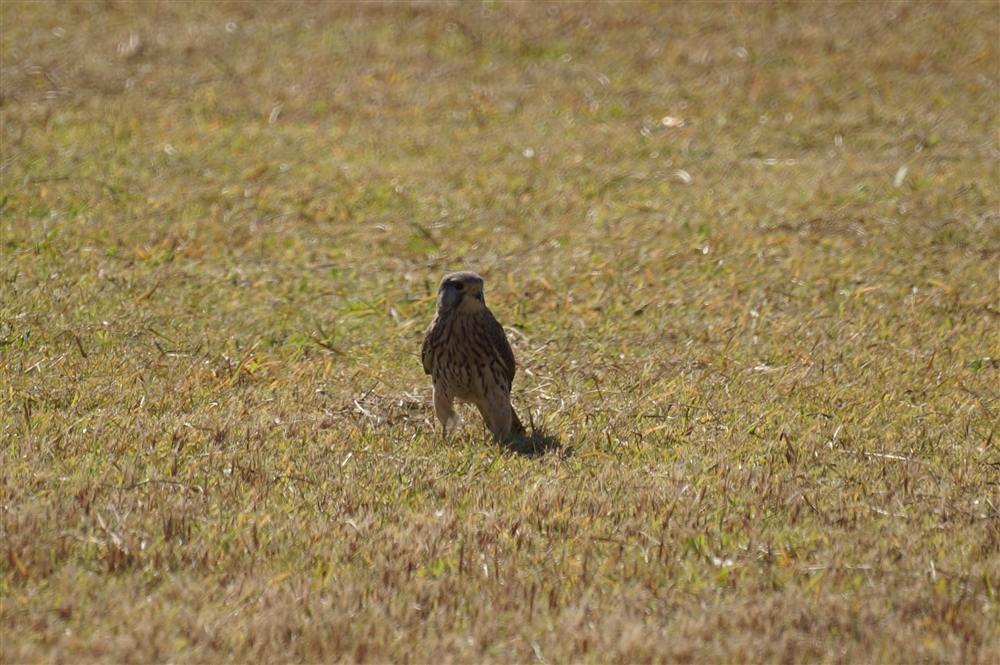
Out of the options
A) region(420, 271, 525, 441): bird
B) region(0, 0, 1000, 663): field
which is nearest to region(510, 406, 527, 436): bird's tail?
region(420, 271, 525, 441): bird

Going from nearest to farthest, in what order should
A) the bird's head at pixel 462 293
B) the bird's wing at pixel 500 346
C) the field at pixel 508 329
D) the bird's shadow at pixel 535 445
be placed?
1. the field at pixel 508 329
2. the bird's shadow at pixel 535 445
3. the bird's head at pixel 462 293
4. the bird's wing at pixel 500 346

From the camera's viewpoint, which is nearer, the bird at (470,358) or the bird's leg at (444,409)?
the bird at (470,358)

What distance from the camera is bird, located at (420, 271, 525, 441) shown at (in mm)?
7582

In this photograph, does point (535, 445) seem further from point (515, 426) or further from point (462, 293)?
point (462, 293)

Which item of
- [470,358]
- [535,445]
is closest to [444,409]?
[470,358]

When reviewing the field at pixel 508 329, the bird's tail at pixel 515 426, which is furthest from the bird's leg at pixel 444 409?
the bird's tail at pixel 515 426

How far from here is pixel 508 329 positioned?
9727 mm

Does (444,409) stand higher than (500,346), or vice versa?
(500,346)

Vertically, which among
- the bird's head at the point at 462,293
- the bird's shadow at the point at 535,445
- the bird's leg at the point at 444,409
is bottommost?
the bird's shadow at the point at 535,445

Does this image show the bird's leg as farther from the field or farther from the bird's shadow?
the bird's shadow

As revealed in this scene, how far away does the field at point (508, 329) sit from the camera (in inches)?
211

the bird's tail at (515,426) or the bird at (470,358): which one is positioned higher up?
the bird at (470,358)

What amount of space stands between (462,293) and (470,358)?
0.35m

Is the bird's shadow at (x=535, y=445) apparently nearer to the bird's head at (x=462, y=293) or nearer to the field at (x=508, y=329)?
the field at (x=508, y=329)
